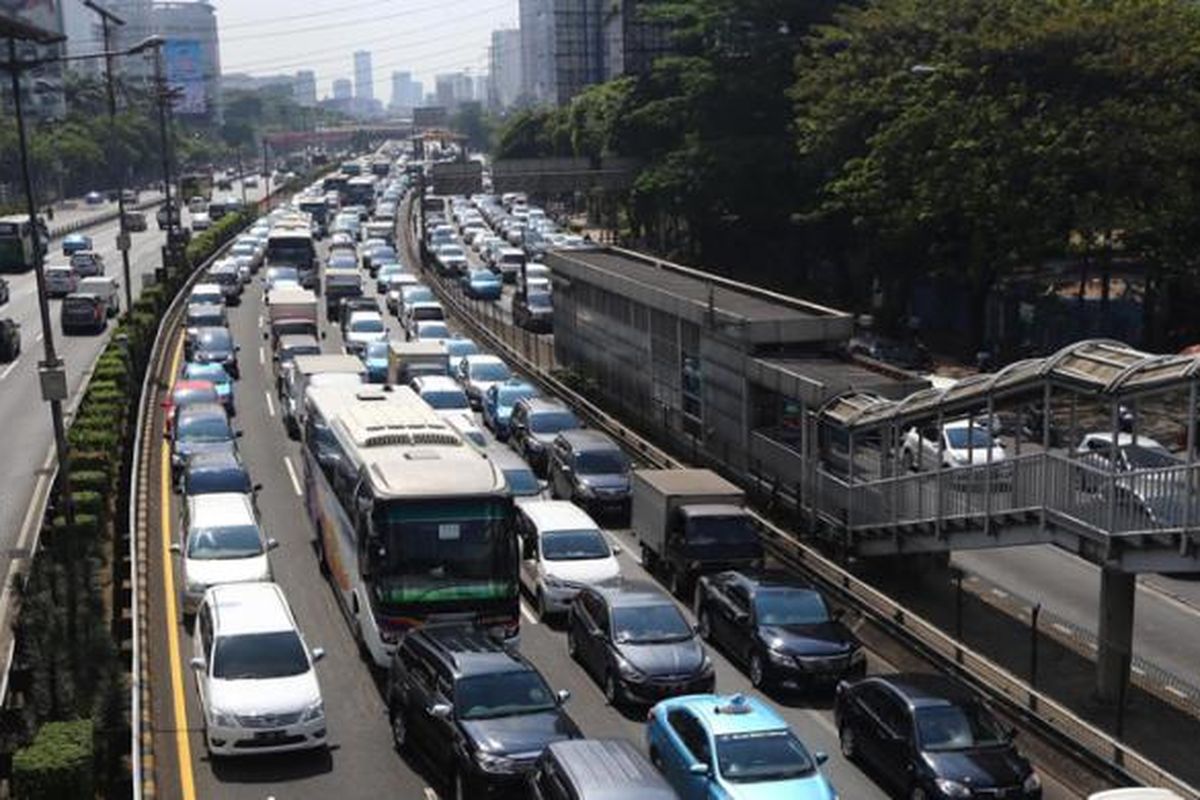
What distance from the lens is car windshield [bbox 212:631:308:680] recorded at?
20.3m

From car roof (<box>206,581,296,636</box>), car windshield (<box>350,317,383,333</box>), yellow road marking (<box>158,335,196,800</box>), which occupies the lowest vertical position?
yellow road marking (<box>158,335,196,800</box>)

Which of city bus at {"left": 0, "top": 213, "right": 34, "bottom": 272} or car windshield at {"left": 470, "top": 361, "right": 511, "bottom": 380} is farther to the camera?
city bus at {"left": 0, "top": 213, "right": 34, "bottom": 272}

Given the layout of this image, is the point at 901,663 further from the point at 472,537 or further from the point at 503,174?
the point at 503,174

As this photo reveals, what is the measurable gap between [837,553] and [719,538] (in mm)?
3298

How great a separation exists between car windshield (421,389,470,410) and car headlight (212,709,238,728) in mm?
21254

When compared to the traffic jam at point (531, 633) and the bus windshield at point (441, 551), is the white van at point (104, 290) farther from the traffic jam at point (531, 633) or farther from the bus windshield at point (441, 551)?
the bus windshield at point (441, 551)

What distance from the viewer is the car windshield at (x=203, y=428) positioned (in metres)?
36.6

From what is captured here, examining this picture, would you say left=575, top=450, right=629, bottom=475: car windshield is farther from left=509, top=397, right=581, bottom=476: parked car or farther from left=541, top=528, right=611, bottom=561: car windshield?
left=541, top=528, right=611, bottom=561: car windshield

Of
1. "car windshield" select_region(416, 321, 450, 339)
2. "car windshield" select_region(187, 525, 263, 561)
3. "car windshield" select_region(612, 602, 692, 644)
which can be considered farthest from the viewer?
"car windshield" select_region(416, 321, 450, 339)

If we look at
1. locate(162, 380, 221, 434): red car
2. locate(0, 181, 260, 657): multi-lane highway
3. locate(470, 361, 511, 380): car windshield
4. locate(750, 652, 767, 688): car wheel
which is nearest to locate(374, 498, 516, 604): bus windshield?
locate(750, 652, 767, 688): car wheel

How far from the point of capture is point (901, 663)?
2364cm

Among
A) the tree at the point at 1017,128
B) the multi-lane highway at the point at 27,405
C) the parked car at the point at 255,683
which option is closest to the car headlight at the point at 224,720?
the parked car at the point at 255,683

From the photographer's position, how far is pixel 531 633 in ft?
85.4

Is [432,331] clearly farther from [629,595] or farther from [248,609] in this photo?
[248,609]
